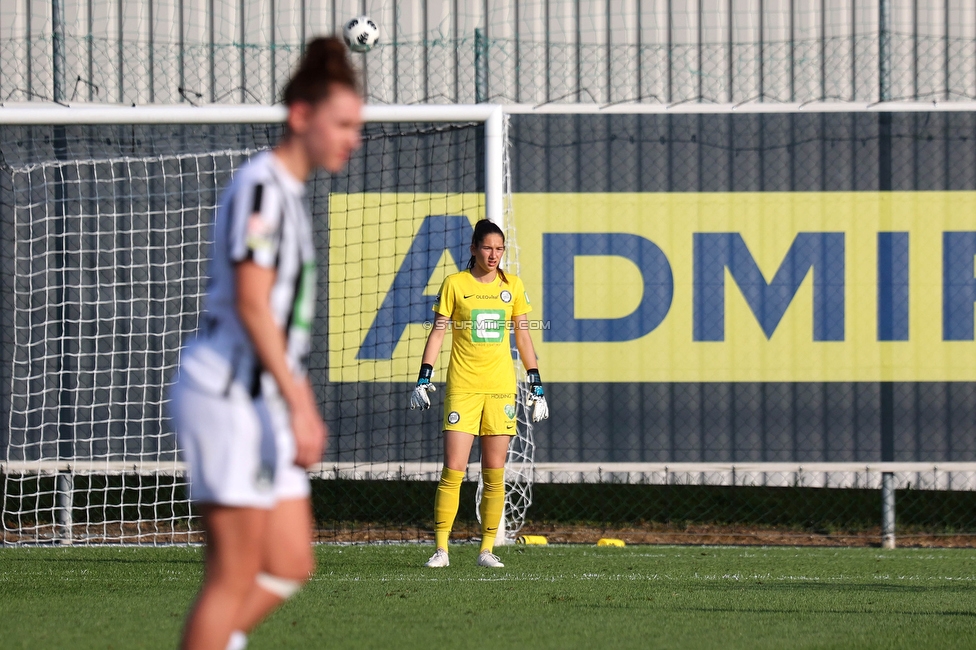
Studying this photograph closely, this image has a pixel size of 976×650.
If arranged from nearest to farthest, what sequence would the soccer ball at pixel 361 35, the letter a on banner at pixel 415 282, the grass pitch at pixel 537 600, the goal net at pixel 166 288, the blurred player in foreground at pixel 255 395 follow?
the blurred player in foreground at pixel 255 395
the grass pitch at pixel 537 600
the soccer ball at pixel 361 35
the goal net at pixel 166 288
the letter a on banner at pixel 415 282

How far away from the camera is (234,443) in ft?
8.30

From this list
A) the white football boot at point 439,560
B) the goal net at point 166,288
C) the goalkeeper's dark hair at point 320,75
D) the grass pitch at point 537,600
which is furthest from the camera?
the goal net at point 166,288

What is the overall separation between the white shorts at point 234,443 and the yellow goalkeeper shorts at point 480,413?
422 cm

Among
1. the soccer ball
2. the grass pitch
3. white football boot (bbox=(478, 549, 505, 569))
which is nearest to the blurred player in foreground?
the grass pitch

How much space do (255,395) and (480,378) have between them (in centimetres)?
434

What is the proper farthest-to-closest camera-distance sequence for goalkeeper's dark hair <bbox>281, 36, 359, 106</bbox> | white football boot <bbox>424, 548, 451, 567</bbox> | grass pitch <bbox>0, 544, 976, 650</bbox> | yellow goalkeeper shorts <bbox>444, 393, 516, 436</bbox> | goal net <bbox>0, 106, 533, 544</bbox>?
goal net <bbox>0, 106, 533, 544</bbox>
white football boot <bbox>424, 548, 451, 567</bbox>
yellow goalkeeper shorts <bbox>444, 393, 516, 436</bbox>
grass pitch <bbox>0, 544, 976, 650</bbox>
goalkeeper's dark hair <bbox>281, 36, 359, 106</bbox>

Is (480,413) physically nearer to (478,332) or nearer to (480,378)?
(480,378)

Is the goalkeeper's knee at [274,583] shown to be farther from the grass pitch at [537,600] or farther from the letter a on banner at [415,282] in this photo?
the letter a on banner at [415,282]

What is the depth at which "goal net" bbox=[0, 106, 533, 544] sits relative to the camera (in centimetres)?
935

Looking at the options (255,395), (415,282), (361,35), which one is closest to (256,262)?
(255,395)

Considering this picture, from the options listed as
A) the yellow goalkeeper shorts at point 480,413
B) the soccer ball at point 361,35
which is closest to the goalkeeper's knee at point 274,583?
the yellow goalkeeper shorts at point 480,413

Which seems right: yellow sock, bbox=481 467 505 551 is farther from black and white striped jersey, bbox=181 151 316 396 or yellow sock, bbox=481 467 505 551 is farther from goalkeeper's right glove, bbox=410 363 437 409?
black and white striped jersey, bbox=181 151 316 396

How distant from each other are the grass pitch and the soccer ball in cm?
342

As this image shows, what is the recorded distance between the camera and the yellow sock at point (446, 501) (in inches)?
273
